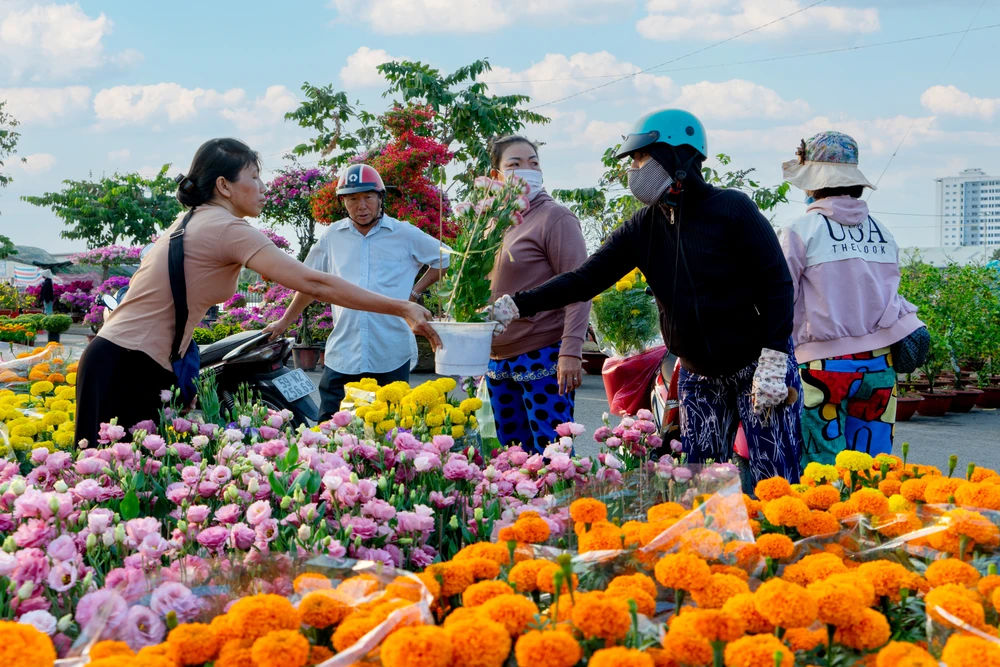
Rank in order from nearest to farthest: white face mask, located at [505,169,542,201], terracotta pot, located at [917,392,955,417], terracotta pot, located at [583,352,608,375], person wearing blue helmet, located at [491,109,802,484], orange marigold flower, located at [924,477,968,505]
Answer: orange marigold flower, located at [924,477,968,505]
person wearing blue helmet, located at [491,109,802,484]
white face mask, located at [505,169,542,201]
terracotta pot, located at [917,392,955,417]
terracotta pot, located at [583,352,608,375]

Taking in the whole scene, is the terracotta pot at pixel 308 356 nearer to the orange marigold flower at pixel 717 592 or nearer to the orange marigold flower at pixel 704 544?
the orange marigold flower at pixel 704 544

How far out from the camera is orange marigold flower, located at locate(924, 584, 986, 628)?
1286mm

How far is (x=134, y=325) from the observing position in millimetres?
3066

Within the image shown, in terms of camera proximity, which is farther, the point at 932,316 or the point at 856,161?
the point at 932,316

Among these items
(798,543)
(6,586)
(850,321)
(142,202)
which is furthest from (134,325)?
(142,202)

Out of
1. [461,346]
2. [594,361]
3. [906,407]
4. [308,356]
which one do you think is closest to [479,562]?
[461,346]

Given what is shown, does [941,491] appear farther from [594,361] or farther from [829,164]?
[594,361]

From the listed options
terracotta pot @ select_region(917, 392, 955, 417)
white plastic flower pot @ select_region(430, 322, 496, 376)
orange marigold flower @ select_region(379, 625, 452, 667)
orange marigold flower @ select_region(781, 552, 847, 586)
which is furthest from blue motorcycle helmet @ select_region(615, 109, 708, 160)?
terracotta pot @ select_region(917, 392, 955, 417)

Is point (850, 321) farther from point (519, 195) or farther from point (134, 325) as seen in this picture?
point (134, 325)

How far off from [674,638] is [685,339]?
6.43ft

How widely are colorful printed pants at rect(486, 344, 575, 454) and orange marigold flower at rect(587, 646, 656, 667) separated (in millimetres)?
2774

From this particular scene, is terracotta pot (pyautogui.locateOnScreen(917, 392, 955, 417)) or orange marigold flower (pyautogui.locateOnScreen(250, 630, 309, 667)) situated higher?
orange marigold flower (pyautogui.locateOnScreen(250, 630, 309, 667))

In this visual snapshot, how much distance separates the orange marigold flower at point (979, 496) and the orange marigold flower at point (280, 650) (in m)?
1.32

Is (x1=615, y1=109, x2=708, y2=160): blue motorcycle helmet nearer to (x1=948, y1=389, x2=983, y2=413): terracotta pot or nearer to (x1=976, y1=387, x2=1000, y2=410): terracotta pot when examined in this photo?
(x1=948, y1=389, x2=983, y2=413): terracotta pot
